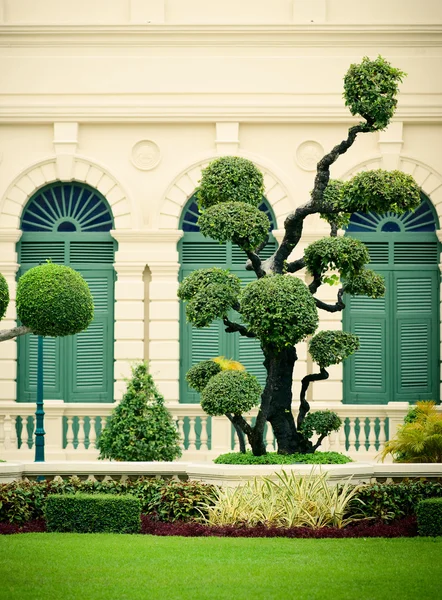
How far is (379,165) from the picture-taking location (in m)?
21.6

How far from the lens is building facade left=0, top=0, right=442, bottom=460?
21.4 meters

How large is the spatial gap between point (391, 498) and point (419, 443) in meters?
4.68

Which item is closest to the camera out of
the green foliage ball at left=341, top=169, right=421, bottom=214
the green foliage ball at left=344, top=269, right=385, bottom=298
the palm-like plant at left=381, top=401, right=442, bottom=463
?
the green foliage ball at left=341, top=169, right=421, bottom=214

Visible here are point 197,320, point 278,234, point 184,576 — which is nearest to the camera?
point 184,576

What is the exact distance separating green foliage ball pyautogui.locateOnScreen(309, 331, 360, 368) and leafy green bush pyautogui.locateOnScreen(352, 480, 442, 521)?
1.88m

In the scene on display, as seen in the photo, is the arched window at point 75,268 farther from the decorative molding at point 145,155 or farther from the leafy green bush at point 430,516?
the leafy green bush at point 430,516

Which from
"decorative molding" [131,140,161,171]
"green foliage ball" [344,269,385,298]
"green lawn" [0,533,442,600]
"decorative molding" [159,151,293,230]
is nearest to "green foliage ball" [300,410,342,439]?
"green foliage ball" [344,269,385,298]

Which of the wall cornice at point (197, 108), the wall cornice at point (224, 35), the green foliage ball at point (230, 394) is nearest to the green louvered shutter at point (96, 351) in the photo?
the wall cornice at point (197, 108)

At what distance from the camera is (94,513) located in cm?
1353

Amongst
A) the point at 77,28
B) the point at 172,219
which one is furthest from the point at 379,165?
the point at 77,28

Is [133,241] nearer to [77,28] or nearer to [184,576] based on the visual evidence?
[77,28]

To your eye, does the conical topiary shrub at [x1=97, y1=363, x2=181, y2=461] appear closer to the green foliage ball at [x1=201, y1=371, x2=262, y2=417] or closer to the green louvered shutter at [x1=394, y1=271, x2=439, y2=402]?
the green foliage ball at [x1=201, y1=371, x2=262, y2=417]

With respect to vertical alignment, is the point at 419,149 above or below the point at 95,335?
above

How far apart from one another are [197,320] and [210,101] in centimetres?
736
